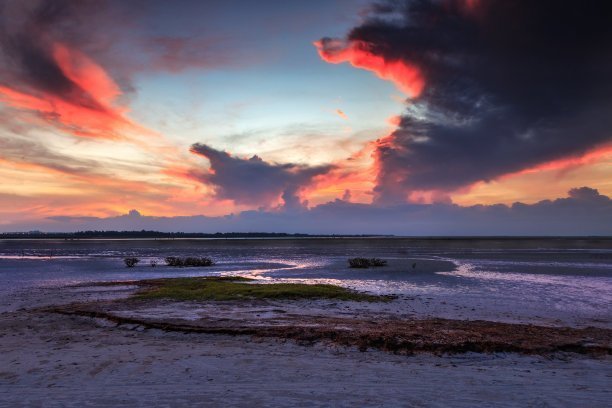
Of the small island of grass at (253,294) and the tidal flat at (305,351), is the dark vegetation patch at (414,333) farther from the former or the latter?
the small island of grass at (253,294)

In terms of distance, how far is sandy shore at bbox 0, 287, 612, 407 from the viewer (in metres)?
8.38

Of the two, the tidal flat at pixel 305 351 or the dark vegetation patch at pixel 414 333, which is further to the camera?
the dark vegetation patch at pixel 414 333

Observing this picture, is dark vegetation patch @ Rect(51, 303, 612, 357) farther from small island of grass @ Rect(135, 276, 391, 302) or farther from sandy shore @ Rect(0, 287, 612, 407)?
small island of grass @ Rect(135, 276, 391, 302)

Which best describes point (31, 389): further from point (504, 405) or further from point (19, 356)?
point (504, 405)

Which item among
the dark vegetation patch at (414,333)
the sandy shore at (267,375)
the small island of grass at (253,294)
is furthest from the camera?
the small island of grass at (253,294)

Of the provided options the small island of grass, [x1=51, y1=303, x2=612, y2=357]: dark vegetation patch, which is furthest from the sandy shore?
the small island of grass

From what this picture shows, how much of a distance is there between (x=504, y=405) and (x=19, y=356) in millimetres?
12217

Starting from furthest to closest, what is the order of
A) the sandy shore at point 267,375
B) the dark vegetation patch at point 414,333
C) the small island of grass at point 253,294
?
1. the small island of grass at point 253,294
2. the dark vegetation patch at point 414,333
3. the sandy shore at point 267,375

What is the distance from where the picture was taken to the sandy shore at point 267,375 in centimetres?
838

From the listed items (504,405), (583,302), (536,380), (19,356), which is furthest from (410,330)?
(583,302)

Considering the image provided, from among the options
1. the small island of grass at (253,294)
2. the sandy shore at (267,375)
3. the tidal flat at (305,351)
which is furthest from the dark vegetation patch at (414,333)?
the small island of grass at (253,294)

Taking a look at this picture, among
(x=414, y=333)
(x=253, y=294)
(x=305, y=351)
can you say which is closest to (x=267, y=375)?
(x=305, y=351)

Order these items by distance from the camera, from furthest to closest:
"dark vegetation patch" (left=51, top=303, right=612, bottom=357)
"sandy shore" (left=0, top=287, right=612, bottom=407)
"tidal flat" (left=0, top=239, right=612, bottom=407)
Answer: "dark vegetation patch" (left=51, top=303, right=612, bottom=357) < "tidal flat" (left=0, top=239, right=612, bottom=407) < "sandy shore" (left=0, top=287, right=612, bottom=407)

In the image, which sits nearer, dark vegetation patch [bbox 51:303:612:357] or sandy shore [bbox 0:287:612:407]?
sandy shore [bbox 0:287:612:407]
